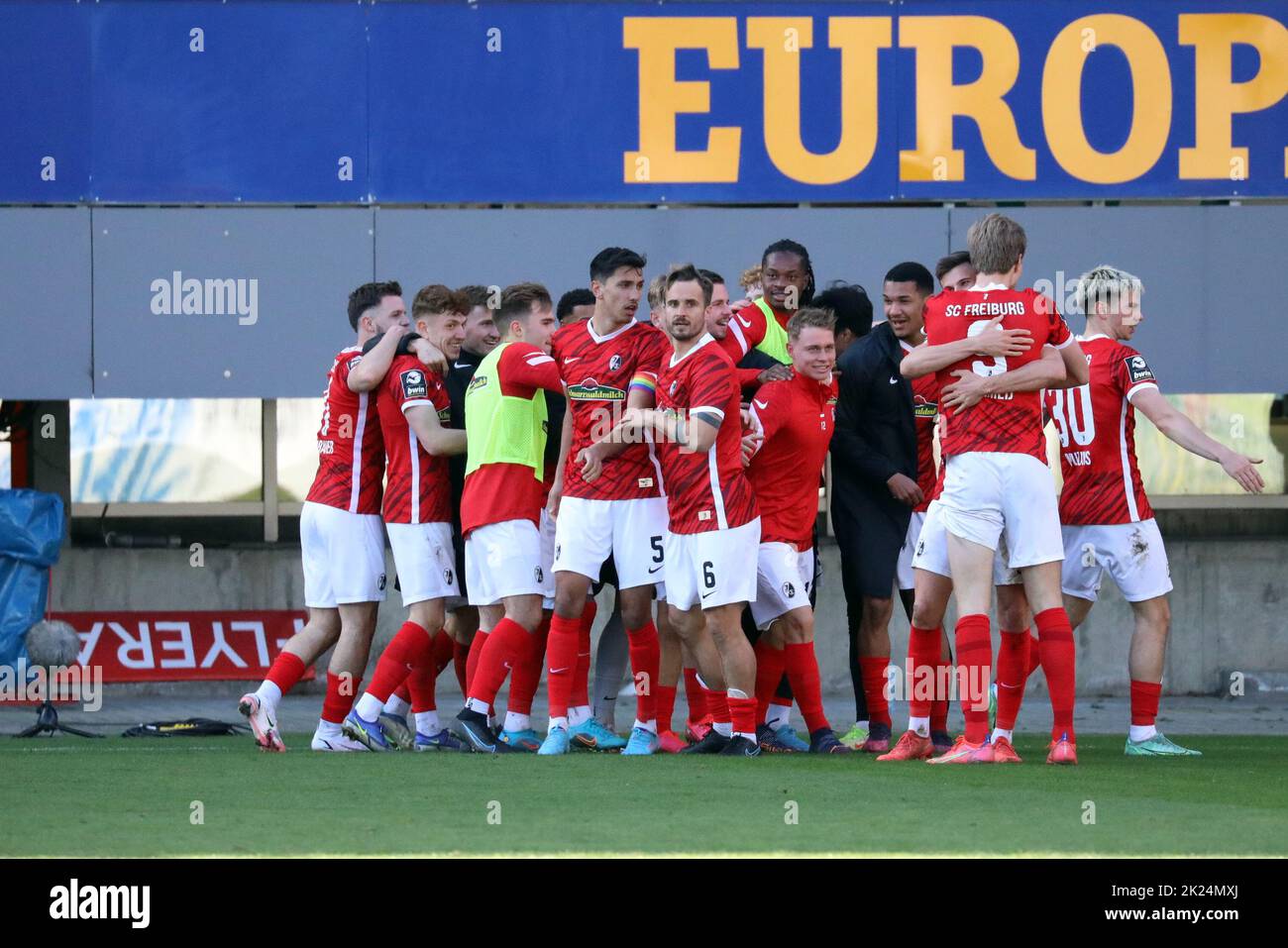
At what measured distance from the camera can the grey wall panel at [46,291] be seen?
1264cm

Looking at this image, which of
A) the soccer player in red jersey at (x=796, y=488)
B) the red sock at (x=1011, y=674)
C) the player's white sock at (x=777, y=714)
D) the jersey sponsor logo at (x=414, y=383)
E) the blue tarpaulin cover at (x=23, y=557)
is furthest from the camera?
the blue tarpaulin cover at (x=23, y=557)

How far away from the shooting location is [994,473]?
7.82 metres

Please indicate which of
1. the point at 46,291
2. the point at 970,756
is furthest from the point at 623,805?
Result: the point at 46,291

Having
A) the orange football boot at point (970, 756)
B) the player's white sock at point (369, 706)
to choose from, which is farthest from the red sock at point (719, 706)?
the player's white sock at point (369, 706)

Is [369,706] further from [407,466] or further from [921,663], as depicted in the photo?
[921,663]

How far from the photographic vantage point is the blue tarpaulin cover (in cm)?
1230

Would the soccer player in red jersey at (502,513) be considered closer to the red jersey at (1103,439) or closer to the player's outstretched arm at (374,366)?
the player's outstretched arm at (374,366)

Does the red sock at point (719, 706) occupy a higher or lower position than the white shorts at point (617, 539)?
lower

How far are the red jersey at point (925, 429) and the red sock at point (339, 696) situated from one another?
285 cm

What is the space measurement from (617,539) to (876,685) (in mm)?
1535

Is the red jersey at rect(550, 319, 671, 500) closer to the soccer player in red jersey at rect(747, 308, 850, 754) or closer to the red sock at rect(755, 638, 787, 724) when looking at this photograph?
the soccer player in red jersey at rect(747, 308, 850, 754)

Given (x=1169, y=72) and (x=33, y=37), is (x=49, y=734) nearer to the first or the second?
(x=33, y=37)

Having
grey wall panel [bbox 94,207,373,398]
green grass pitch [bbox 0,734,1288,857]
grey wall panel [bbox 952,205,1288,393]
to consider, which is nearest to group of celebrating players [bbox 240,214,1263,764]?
green grass pitch [bbox 0,734,1288,857]

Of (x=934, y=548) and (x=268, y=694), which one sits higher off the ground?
(x=934, y=548)
